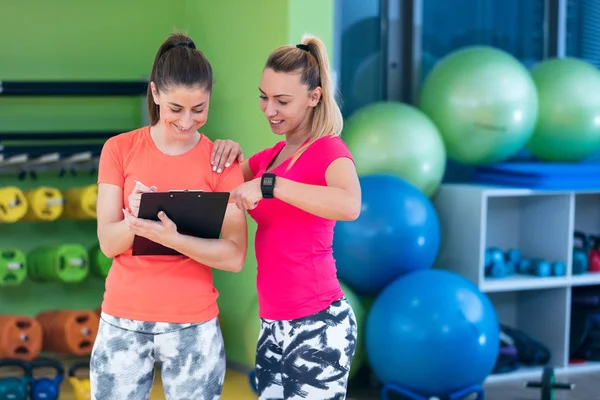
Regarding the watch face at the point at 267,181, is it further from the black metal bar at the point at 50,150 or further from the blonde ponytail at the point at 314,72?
the black metal bar at the point at 50,150

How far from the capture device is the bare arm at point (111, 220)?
190 centimetres

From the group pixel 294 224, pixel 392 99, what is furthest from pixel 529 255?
pixel 294 224

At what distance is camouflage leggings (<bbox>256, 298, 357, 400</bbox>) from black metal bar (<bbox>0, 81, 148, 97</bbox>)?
2565 mm

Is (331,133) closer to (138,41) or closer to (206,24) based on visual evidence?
(206,24)

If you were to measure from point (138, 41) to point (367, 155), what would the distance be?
1.57 meters

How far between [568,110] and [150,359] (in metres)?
2.97

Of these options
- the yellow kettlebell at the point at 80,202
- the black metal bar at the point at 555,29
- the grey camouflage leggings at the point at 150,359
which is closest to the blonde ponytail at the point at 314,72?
the grey camouflage leggings at the point at 150,359

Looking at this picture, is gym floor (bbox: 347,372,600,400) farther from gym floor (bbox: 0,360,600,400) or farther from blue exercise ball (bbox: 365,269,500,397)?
blue exercise ball (bbox: 365,269,500,397)

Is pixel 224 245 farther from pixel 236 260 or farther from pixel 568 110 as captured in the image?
pixel 568 110

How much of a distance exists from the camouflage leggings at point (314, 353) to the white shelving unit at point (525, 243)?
2180 millimetres

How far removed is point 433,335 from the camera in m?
3.37

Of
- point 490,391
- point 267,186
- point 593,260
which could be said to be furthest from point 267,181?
point 593,260

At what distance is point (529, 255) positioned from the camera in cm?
447

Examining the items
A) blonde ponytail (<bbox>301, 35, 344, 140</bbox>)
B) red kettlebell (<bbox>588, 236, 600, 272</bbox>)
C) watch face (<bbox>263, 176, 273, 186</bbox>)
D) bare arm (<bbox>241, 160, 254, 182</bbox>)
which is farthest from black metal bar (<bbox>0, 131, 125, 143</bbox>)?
red kettlebell (<bbox>588, 236, 600, 272</bbox>)
